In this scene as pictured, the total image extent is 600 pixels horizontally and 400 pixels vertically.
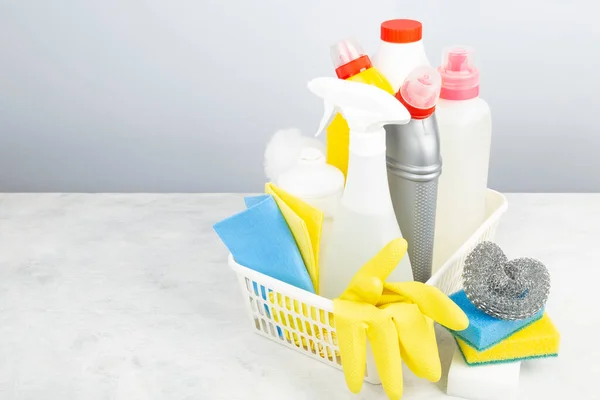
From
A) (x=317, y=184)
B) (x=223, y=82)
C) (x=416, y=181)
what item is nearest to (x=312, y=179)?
(x=317, y=184)

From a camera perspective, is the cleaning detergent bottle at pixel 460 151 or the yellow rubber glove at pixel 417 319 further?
the cleaning detergent bottle at pixel 460 151

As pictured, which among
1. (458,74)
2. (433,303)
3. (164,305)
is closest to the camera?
(433,303)

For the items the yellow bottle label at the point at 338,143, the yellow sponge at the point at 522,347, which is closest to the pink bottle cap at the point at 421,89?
the yellow bottle label at the point at 338,143

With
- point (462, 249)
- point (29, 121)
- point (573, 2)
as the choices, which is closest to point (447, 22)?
point (573, 2)

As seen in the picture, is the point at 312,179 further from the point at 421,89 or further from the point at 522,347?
the point at 522,347

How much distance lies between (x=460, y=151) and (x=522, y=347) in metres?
0.21

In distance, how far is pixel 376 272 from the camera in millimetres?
664

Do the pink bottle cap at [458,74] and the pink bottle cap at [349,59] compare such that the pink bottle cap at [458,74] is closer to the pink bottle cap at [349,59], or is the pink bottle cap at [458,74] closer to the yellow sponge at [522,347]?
the pink bottle cap at [349,59]

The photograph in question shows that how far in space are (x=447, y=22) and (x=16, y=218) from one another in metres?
0.67

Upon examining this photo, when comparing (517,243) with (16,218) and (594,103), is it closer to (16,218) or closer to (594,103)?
(594,103)

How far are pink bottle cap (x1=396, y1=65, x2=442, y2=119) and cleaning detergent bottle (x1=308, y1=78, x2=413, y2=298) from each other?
3 cm

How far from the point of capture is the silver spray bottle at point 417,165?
674 millimetres

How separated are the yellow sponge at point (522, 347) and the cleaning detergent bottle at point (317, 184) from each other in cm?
18

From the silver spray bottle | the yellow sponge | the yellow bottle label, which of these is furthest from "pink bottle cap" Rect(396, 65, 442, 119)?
the yellow sponge
